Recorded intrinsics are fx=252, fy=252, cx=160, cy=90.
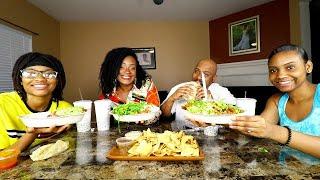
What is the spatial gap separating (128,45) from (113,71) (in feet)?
10.9

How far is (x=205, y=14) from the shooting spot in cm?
504

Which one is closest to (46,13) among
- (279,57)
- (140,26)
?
(140,26)

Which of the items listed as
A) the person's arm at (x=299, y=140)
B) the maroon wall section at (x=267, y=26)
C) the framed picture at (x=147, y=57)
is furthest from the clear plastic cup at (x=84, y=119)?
the framed picture at (x=147, y=57)

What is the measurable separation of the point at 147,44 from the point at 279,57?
14.3 ft

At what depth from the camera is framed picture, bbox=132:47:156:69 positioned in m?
5.53

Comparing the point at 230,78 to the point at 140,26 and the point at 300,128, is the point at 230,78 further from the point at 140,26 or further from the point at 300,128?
the point at 300,128

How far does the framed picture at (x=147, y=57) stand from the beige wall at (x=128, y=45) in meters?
0.10

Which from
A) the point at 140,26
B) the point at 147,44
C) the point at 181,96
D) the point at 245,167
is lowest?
the point at 245,167

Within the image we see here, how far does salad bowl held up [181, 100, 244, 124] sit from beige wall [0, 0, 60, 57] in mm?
3228

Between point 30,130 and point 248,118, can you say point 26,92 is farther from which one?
point 248,118

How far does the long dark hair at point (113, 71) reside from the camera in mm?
2316

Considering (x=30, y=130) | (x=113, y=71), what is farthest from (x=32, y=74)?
(x=113, y=71)

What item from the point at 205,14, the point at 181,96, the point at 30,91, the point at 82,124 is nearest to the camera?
the point at 30,91

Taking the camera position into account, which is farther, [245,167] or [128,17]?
[128,17]
